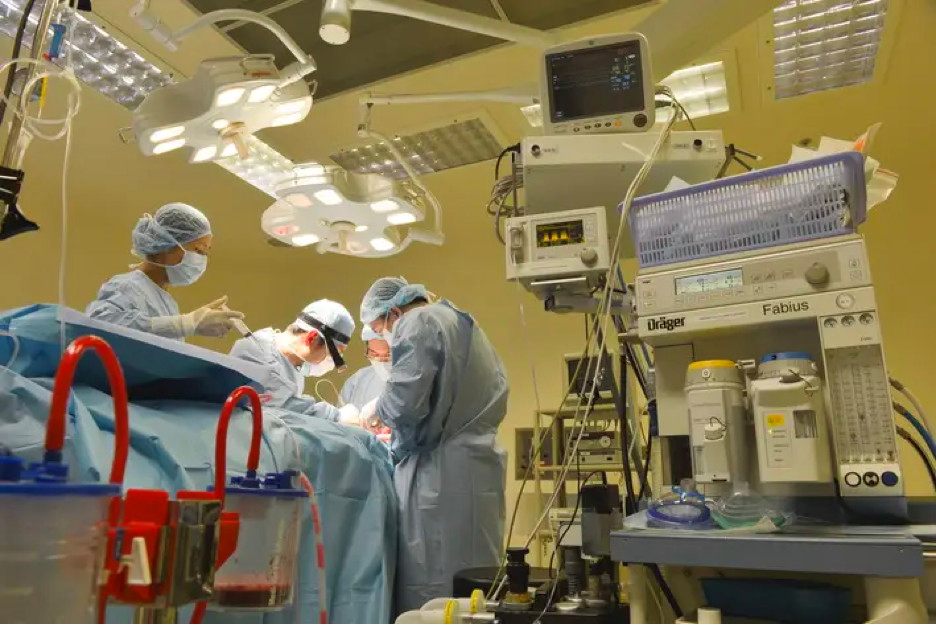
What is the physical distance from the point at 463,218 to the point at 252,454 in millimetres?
3559

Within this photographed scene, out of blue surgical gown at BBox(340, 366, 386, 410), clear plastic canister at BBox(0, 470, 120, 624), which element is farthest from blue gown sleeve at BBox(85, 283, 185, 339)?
clear plastic canister at BBox(0, 470, 120, 624)

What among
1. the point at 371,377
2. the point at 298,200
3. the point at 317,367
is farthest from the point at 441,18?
the point at 371,377

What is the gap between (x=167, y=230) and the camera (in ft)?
8.33

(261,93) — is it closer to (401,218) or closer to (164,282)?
(401,218)

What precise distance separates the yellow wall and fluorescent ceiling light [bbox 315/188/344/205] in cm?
95

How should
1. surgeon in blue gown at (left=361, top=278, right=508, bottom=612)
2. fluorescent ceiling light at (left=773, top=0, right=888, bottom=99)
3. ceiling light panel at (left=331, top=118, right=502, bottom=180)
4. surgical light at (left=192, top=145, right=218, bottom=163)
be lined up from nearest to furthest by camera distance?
surgical light at (left=192, top=145, right=218, bottom=163) → surgeon in blue gown at (left=361, top=278, right=508, bottom=612) → fluorescent ceiling light at (left=773, top=0, right=888, bottom=99) → ceiling light panel at (left=331, top=118, right=502, bottom=180)

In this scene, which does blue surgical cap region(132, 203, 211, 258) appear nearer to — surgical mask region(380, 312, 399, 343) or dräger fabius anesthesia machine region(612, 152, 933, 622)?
surgical mask region(380, 312, 399, 343)

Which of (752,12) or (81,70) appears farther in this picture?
(81,70)

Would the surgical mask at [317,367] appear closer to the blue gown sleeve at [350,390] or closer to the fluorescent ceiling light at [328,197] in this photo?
the blue gown sleeve at [350,390]

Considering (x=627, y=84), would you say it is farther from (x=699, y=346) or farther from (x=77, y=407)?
(x=77, y=407)

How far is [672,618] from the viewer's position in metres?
1.09

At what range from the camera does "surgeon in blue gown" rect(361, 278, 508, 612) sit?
2.11 m

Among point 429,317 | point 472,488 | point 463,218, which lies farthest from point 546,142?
point 463,218

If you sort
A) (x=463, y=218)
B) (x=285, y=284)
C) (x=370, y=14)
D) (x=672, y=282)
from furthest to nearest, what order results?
(x=285, y=284) → (x=463, y=218) → (x=370, y=14) → (x=672, y=282)
